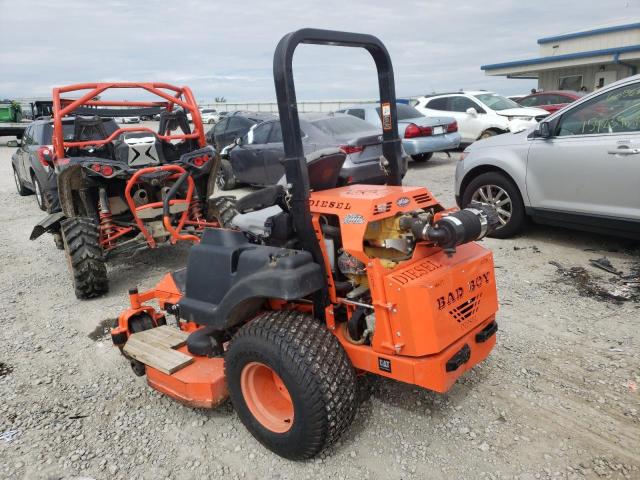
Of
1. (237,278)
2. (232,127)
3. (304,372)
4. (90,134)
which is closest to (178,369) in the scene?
(237,278)

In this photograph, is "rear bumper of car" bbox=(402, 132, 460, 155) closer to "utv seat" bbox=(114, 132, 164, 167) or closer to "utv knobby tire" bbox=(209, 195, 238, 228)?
"utv knobby tire" bbox=(209, 195, 238, 228)

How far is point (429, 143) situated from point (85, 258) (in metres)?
8.01

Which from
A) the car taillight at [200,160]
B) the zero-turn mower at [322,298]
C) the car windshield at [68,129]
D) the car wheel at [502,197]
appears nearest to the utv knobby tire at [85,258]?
the car taillight at [200,160]

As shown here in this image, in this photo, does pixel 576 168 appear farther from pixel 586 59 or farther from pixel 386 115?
pixel 586 59

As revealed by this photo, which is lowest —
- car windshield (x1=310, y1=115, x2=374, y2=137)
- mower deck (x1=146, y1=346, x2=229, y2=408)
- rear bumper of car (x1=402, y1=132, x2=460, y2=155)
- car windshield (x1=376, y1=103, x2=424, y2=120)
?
mower deck (x1=146, y1=346, x2=229, y2=408)

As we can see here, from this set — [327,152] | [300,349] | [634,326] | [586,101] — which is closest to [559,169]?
[586,101]

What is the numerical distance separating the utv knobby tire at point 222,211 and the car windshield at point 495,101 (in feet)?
28.2

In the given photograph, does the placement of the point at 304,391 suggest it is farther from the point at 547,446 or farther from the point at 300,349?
the point at 547,446

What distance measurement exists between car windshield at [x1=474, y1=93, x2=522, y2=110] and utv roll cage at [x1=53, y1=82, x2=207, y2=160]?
27.6 ft

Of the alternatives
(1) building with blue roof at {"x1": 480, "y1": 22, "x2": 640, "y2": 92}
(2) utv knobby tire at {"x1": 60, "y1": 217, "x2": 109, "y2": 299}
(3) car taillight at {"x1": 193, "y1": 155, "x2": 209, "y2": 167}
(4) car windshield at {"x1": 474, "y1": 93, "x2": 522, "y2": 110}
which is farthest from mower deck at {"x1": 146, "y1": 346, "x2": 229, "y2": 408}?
(1) building with blue roof at {"x1": 480, "y1": 22, "x2": 640, "y2": 92}

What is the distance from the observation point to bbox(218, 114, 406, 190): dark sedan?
8.01 meters

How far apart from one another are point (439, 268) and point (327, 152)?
3.08 feet

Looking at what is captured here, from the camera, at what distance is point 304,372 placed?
89.7 inches

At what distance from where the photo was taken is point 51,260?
638cm
